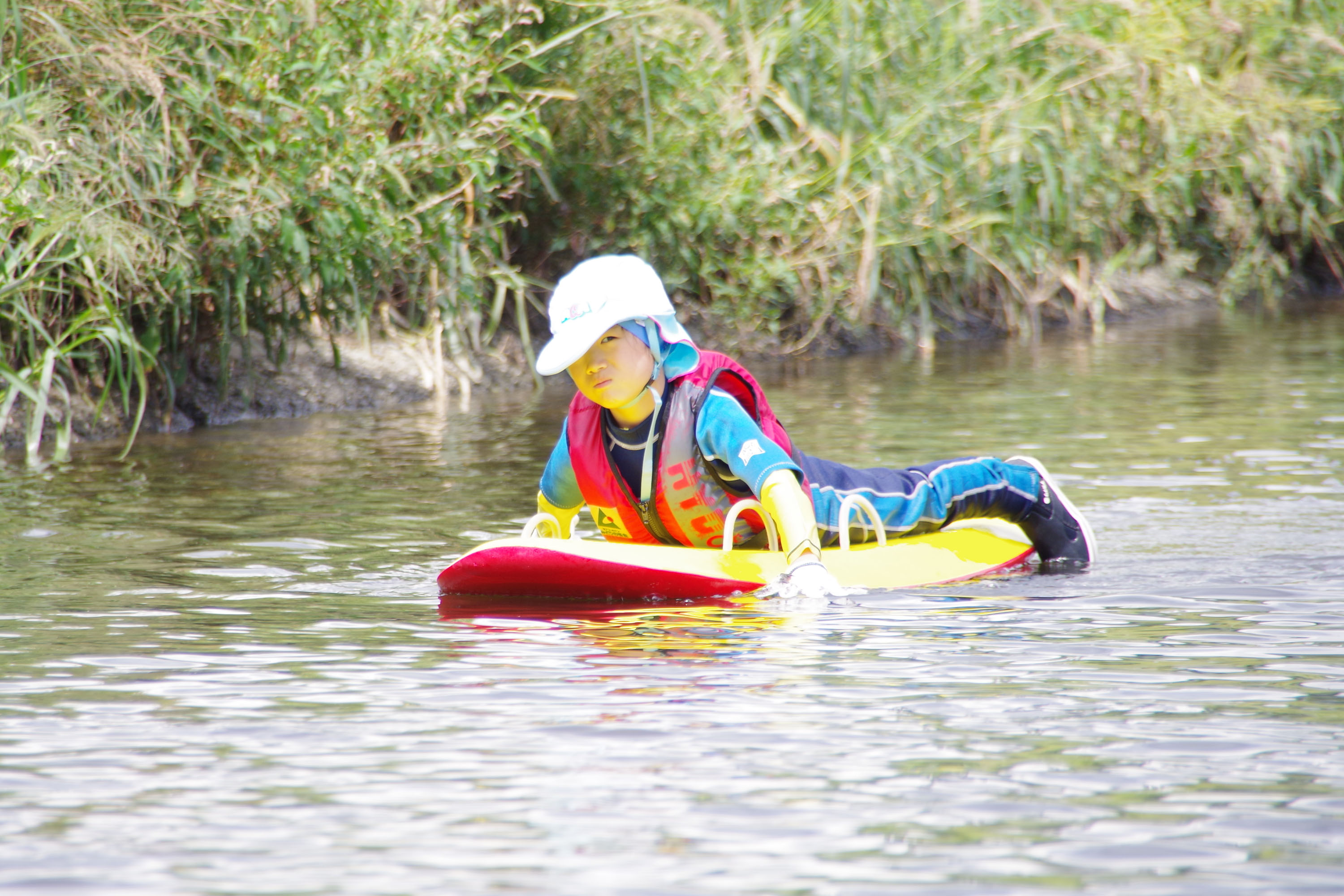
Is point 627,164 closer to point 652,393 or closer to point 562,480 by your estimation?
point 562,480

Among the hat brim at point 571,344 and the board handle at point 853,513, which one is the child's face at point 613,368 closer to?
the hat brim at point 571,344

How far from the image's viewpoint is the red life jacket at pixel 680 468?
5.07 m

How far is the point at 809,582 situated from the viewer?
15.8 ft

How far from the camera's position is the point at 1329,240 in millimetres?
17250

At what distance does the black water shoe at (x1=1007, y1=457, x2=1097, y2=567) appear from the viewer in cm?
575

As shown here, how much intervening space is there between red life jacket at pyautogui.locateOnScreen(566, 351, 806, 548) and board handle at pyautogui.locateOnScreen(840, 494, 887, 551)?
0.76ft

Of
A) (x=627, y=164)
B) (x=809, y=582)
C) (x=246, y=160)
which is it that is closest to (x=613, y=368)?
(x=809, y=582)

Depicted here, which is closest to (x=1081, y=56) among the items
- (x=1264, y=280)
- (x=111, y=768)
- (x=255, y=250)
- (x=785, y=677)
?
(x=1264, y=280)

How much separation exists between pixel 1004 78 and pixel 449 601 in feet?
30.7

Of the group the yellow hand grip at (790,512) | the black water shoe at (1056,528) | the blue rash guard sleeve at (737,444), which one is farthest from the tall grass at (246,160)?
the black water shoe at (1056,528)

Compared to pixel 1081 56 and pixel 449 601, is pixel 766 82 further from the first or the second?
pixel 449 601

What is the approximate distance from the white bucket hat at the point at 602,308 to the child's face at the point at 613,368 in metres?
0.05

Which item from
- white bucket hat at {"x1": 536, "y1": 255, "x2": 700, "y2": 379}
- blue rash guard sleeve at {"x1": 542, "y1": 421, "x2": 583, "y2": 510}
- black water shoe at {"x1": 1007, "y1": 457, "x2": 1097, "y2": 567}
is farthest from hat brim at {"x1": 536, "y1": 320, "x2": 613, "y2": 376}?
black water shoe at {"x1": 1007, "y1": 457, "x2": 1097, "y2": 567}

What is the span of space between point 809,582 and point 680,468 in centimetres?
53
